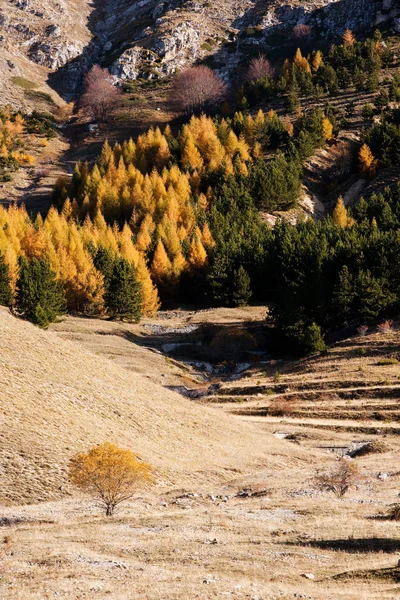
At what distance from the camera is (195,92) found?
183 m

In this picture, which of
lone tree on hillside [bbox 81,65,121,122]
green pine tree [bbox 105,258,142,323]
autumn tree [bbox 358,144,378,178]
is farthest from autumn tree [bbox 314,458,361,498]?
lone tree on hillside [bbox 81,65,121,122]

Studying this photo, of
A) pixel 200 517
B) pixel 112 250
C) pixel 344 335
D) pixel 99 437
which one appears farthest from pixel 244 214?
pixel 200 517

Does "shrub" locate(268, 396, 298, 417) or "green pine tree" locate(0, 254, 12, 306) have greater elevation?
"green pine tree" locate(0, 254, 12, 306)

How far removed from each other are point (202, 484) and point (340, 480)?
7048mm

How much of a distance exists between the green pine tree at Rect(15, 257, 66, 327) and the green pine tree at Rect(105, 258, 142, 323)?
332 inches

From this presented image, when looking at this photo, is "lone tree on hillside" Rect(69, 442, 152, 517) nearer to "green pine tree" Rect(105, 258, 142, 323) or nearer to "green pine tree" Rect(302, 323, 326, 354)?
"green pine tree" Rect(302, 323, 326, 354)

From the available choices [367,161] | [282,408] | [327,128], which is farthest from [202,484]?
[327,128]

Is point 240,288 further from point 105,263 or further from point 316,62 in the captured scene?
point 316,62

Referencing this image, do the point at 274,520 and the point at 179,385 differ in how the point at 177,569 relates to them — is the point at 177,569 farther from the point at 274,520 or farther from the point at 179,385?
the point at 179,385

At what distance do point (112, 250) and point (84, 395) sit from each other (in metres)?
65.4

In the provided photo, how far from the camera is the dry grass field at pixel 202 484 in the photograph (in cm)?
1414

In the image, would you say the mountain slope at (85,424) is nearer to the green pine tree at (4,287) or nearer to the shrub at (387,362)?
the shrub at (387,362)

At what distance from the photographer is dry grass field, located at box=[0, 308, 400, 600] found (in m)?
14.1

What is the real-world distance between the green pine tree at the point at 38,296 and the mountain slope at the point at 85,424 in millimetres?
28471
